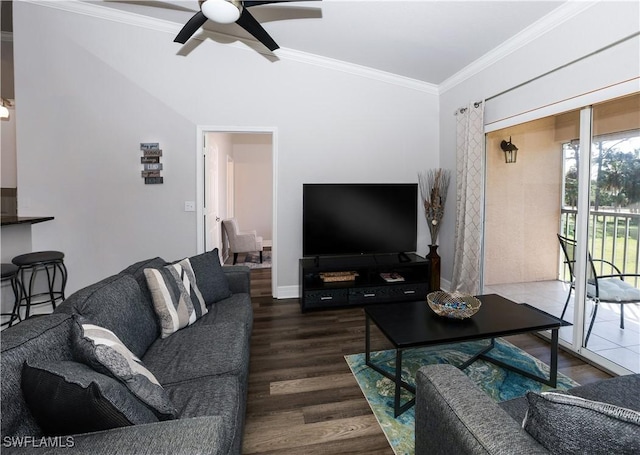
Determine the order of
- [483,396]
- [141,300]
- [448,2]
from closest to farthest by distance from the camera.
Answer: [483,396] → [141,300] → [448,2]

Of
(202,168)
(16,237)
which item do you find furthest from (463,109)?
(16,237)

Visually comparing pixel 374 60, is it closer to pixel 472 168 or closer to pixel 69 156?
pixel 472 168

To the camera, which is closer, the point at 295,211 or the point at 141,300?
the point at 141,300

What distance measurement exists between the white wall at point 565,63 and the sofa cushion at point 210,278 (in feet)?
10.2

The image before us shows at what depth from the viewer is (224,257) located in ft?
20.3

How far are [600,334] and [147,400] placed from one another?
3.17 m

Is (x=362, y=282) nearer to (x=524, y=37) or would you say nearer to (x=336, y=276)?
(x=336, y=276)

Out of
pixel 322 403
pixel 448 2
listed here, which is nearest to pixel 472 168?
pixel 448 2

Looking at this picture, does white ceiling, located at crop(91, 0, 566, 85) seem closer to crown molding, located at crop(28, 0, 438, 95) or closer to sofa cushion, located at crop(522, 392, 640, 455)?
crown molding, located at crop(28, 0, 438, 95)

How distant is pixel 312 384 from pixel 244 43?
371 cm

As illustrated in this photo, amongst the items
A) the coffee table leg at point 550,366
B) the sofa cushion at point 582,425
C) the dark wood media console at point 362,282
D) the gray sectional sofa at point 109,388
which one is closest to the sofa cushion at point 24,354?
the gray sectional sofa at point 109,388

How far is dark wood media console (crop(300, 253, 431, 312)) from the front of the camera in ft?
12.0

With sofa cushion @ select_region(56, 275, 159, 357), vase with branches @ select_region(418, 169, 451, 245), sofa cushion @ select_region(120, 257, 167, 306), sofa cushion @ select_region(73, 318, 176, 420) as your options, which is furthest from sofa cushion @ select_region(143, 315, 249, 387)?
vase with branches @ select_region(418, 169, 451, 245)

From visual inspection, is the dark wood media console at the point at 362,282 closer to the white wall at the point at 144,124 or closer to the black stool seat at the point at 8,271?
the white wall at the point at 144,124
